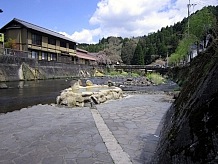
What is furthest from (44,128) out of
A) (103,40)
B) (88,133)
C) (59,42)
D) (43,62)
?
(103,40)

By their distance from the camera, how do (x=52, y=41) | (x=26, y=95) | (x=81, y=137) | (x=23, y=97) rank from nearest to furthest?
1. (x=81, y=137)
2. (x=23, y=97)
3. (x=26, y=95)
4. (x=52, y=41)

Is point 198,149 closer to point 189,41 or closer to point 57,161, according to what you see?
point 57,161

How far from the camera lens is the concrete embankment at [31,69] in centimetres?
2738

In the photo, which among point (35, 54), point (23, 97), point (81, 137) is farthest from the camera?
point (35, 54)

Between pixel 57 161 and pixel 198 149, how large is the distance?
109 inches

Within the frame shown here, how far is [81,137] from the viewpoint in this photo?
5770 millimetres

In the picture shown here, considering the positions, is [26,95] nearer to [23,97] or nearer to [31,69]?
[23,97]

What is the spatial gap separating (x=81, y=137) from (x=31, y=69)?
29384 mm

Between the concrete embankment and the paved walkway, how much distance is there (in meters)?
20.9

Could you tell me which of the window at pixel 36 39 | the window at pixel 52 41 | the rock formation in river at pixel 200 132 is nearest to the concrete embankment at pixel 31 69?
the window at pixel 36 39

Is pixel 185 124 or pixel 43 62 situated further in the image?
pixel 43 62

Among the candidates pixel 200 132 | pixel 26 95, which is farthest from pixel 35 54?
pixel 200 132

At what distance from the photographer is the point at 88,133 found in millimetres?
6121

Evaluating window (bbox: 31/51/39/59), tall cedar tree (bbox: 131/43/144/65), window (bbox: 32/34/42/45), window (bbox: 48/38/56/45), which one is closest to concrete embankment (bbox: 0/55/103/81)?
window (bbox: 31/51/39/59)
